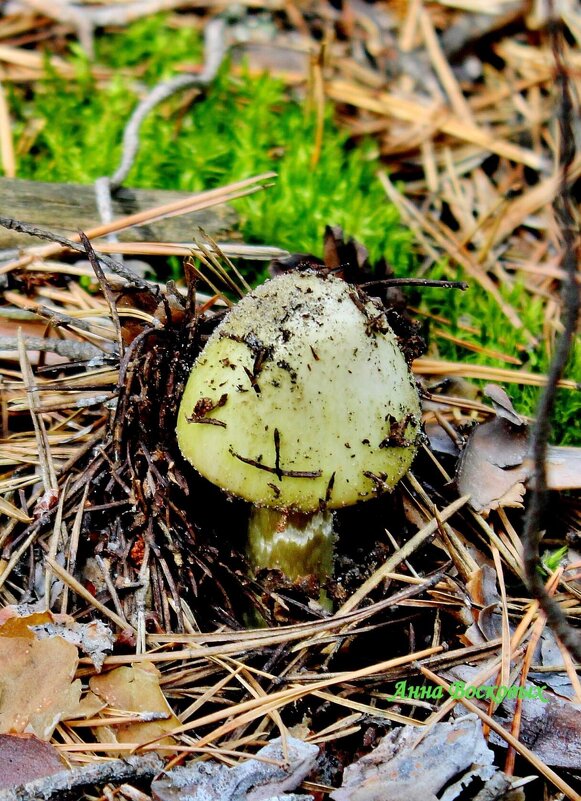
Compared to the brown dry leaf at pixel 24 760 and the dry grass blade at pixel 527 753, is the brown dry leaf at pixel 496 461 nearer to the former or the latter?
the dry grass blade at pixel 527 753

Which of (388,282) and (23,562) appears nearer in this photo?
(23,562)

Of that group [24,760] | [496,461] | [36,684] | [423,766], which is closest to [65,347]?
[36,684]

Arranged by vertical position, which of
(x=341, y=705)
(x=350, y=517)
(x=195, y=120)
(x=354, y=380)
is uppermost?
(x=195, y=120)

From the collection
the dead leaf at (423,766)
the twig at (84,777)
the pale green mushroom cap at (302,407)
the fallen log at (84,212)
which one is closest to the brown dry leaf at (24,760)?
the twig at (84,777)

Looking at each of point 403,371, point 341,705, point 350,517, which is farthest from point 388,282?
point 341,705

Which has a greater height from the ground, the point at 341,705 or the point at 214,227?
the point at 214,227

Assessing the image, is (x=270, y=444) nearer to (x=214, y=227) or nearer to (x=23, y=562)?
(x=23, y=562)

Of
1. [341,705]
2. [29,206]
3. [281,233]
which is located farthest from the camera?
[281,233]
